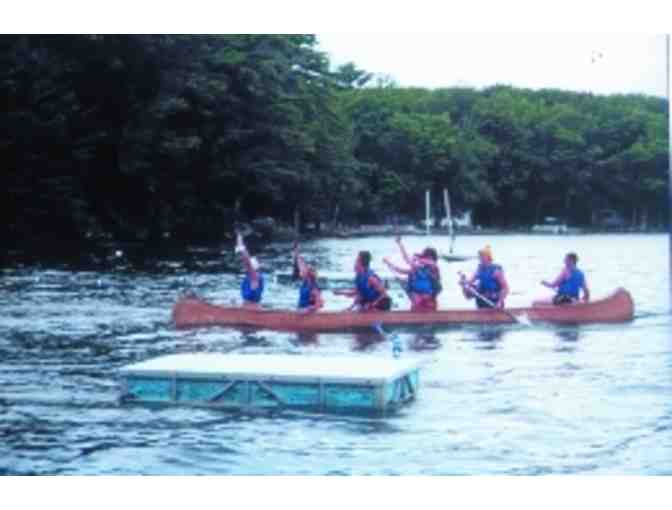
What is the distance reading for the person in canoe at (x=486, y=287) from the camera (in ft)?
42.0

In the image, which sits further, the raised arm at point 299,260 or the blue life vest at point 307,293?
the blue life vest at point 307,293

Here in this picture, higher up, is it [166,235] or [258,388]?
[166,235]

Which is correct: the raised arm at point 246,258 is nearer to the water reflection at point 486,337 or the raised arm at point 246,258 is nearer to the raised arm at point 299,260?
the raised arm at point 299,260

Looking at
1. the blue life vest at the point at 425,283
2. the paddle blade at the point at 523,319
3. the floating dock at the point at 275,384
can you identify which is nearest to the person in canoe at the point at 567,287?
the paddle blade at the point at 523,319

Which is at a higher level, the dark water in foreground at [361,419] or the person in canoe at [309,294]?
the person in canoe at [309,294]

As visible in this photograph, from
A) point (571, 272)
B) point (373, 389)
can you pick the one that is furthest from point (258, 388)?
point (571, 272)

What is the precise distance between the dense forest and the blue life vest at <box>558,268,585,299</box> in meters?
3.23

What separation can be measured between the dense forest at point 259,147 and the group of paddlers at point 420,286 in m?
1.87

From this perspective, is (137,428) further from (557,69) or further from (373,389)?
(557,69)

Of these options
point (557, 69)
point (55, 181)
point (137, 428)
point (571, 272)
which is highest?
point (557, 69)

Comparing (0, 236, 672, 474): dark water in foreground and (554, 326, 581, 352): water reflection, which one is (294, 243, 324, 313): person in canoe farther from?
(554, 326, 581, 352): water reflection

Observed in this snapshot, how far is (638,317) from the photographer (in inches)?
478

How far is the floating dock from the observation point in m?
8.09

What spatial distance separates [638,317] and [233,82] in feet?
14.8
